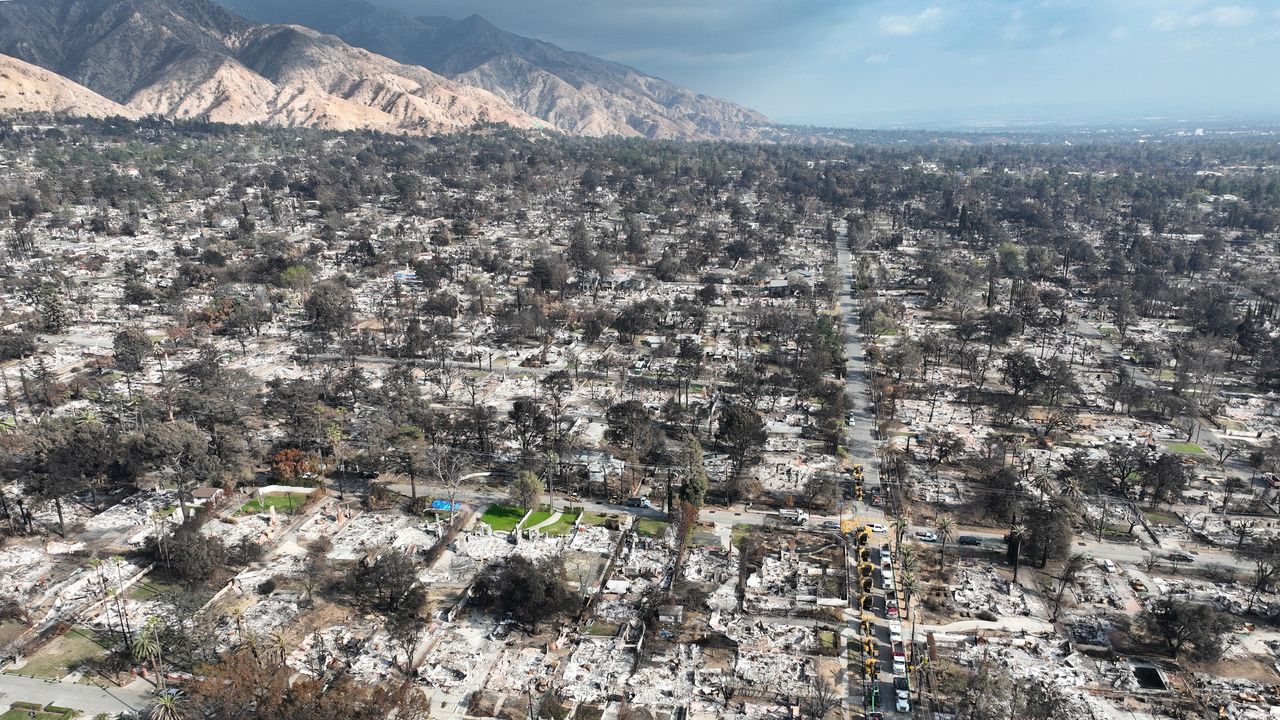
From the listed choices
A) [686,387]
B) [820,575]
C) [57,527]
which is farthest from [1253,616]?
[57,527]

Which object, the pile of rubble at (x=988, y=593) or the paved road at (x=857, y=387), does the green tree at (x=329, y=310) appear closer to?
the paved road at (x=857, y=387)

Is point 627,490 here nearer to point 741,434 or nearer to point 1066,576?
point 741,434

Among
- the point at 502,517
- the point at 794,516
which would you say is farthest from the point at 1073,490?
the point at 502,517

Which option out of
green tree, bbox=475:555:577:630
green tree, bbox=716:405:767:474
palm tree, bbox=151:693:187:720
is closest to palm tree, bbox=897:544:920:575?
green tree, bbox=716:405:767:474

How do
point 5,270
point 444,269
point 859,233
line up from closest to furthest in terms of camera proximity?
point 5,270, point 444,269, point 859,233

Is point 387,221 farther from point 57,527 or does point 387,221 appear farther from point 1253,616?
point 1253,616
